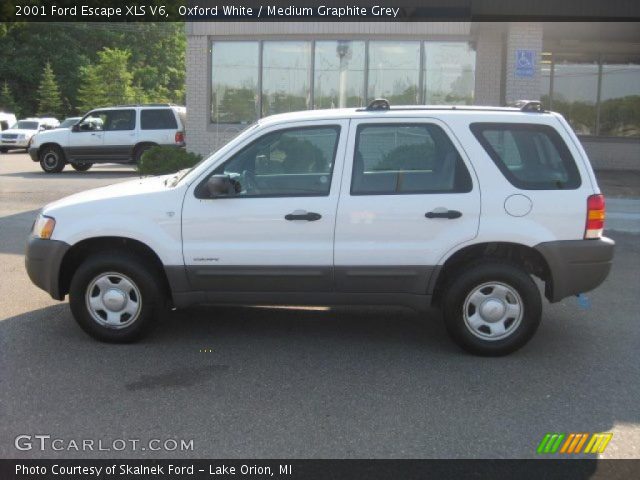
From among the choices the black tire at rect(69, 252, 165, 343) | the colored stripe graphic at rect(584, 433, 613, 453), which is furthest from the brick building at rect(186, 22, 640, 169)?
the colored stripe graphic at rect(584, 433, 613, 453)

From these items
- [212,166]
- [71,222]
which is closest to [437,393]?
[212,166]

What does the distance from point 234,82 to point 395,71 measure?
12.6 ft

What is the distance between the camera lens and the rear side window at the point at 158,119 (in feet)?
71.4

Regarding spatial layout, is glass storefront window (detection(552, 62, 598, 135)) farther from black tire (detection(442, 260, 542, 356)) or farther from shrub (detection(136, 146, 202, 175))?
black tire (detection(442, 260, 542, 356))

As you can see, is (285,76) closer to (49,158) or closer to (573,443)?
(49,158)

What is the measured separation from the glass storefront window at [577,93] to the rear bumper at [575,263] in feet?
48.7

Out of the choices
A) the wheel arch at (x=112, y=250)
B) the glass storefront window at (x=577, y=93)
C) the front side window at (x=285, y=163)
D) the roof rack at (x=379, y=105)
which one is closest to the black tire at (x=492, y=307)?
the front side window at (x=285, y=163)

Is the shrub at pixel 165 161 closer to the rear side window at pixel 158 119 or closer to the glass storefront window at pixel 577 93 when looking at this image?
the rear side window at pixel 158 119

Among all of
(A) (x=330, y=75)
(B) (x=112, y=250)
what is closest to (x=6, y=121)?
(A) (x=330, y=75)

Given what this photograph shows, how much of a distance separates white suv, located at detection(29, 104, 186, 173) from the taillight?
1726 centimetres

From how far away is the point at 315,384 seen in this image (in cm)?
507

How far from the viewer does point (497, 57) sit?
56.7ft

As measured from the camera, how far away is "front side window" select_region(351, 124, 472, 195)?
18.5 feet

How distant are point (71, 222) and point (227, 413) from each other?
7.08 ft
